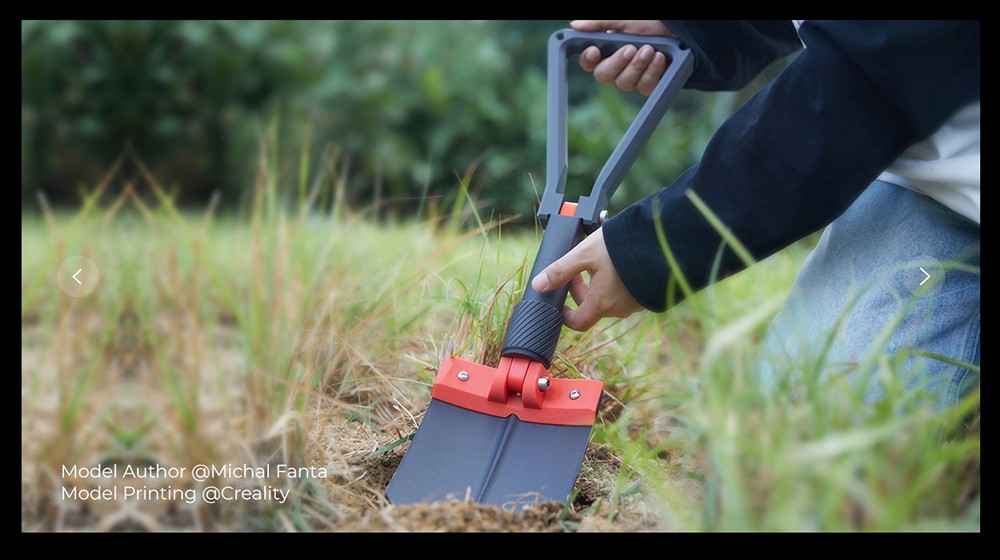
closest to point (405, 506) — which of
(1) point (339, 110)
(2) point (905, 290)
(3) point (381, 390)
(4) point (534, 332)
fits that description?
(4) point (534, 332)

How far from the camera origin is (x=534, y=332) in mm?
1283

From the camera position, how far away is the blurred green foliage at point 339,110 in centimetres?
380

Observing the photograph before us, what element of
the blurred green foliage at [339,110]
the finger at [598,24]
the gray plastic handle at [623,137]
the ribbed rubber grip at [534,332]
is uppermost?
the finger at [598,24]

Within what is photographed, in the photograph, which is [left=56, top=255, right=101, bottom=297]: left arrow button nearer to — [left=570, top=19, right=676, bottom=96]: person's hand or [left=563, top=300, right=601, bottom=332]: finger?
[left=563, top=300, right=601, bottom=332]: finger

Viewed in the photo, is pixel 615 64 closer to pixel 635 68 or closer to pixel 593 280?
pixel 635 68

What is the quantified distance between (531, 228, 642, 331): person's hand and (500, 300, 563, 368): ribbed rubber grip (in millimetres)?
34

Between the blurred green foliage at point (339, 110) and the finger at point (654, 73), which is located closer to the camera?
the finger at point (654, 73)

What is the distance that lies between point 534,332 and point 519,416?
134mm

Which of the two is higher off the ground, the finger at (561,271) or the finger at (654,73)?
the finger at (654,73)

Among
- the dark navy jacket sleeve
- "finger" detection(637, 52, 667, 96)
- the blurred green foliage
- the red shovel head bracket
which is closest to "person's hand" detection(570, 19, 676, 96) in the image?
"finger" detection(637, 52, 667, 96)

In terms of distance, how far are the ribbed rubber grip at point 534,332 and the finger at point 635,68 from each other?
0.58 metres

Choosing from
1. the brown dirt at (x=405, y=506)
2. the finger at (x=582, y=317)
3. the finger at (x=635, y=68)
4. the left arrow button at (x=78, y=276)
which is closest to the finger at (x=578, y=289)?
the finger at (x=582, y=317)

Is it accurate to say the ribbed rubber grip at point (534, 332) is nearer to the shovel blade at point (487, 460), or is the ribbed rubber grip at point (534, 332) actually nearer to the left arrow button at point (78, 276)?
the shovel blade at point (487, 460)
